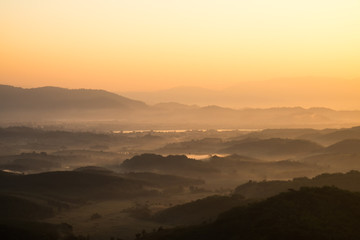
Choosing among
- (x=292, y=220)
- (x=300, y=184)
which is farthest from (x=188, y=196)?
(x=292, y=220)

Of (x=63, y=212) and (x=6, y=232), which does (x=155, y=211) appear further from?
(x=6, y=232)

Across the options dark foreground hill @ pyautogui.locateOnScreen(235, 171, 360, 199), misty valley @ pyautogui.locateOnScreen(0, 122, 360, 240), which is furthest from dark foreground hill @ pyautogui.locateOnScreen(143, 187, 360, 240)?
dark foreground hill @ pyautogui.locateOnScreen(235, 171, 360, 199)

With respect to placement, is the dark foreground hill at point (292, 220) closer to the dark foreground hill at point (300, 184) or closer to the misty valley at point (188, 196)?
the misty valley at point (188, 196)

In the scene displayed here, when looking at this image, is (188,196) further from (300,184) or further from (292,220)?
(292,220)

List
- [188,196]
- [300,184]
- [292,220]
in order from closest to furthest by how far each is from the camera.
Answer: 1. [292,220]
2. [300,184]
3. [188,196]

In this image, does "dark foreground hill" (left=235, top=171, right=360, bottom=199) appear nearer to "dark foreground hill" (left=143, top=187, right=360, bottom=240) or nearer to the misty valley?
the misty valley

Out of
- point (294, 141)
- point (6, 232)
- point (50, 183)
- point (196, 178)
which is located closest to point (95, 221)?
point (6, 232)
